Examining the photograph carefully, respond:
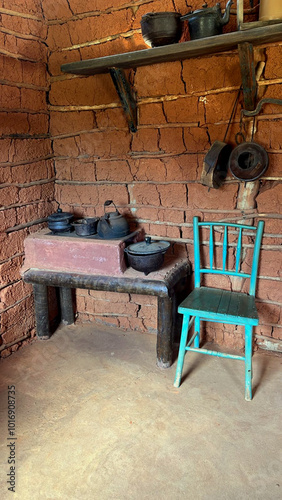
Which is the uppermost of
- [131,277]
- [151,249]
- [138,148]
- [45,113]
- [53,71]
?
[53,71]

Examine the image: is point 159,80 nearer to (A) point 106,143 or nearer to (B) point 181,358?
(A) point 106,143

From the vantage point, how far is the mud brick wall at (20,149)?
2619mm

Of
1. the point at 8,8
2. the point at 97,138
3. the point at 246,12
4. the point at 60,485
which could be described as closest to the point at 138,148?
the point at 97,138

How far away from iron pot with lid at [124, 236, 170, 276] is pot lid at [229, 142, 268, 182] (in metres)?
0.71

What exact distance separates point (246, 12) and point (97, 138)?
52.6 inches

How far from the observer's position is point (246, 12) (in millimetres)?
2264

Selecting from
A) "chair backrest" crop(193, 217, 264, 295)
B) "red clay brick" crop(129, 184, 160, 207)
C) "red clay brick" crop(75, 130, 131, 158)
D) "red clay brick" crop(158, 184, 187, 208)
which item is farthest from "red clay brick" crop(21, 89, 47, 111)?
"chair backrest" crop(193, 217, 264, 295)

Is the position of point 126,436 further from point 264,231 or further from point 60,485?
point 264,231

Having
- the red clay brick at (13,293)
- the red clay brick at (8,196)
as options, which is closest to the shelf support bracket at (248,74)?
the red clay brick at (8,196)

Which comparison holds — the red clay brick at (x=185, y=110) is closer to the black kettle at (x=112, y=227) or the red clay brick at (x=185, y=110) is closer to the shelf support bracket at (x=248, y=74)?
the shelf support bracket at (x=248, y=74)

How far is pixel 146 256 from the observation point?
241cm

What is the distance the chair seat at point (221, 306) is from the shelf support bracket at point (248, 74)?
4.13ft

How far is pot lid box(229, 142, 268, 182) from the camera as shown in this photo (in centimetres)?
236

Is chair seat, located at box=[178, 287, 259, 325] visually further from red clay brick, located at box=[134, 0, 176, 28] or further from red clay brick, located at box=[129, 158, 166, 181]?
red clay brick, located at box=[134, 0, 176, 28]
